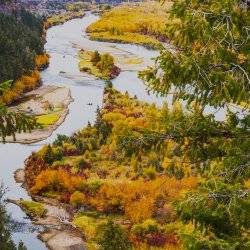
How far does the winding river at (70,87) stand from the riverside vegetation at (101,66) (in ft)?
5.06

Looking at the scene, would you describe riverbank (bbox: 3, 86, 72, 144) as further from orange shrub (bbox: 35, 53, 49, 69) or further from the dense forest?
orange shrub (bbox: 35, 53, 49, 69)

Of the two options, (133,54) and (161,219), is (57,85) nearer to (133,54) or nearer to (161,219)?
(133,54)

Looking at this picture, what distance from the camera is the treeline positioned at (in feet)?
Result: 333

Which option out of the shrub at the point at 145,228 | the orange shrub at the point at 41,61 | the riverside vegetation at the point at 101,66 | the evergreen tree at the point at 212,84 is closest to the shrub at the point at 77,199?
the shrub at the point at 145,228

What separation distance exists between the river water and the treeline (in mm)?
4999

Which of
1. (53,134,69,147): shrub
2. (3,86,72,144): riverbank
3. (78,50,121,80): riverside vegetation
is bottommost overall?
(78,50,121,80): riverside vegetation

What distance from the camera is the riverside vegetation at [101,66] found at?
4710 inches

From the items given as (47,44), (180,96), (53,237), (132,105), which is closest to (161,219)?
(53,237)

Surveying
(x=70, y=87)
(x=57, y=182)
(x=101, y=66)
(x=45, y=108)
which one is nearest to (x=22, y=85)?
(x=70, y=87)

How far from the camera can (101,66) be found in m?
126

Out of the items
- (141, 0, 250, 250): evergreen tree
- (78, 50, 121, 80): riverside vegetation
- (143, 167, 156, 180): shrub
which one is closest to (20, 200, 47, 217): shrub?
(143, 167, 156, 180): shrub

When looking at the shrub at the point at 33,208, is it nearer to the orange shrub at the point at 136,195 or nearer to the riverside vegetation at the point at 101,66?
the orange shrub at the point at 136,195

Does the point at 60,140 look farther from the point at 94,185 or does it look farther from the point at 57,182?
the point at 94,185

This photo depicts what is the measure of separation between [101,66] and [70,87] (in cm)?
2007
